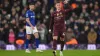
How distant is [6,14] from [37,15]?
214 cm

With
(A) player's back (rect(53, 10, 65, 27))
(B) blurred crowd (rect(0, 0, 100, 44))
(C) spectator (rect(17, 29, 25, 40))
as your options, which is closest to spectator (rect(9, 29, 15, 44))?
(B) blurred crowd (rect(0, 0, 100, 44))

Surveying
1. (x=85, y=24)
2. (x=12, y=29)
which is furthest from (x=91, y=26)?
(x=12, y=29)

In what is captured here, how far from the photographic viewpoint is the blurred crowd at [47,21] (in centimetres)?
2442

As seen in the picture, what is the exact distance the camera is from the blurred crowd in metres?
24.4

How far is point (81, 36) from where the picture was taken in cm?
2442

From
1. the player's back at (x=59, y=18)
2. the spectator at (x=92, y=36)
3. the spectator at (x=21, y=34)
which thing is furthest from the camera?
the spectator at (x=92, y=36)

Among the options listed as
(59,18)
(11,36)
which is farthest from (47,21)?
(59,18)

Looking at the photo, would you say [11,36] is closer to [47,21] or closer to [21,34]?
[21,34]

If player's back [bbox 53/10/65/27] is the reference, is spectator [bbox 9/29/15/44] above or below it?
below

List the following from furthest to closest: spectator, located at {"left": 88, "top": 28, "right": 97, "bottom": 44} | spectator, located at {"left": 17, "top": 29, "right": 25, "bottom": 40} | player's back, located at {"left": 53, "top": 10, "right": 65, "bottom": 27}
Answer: spectator, located at {"left": 88, "top": 28, "right": 97, "bottom": 44} → spectator, located at {"left": 17, "top": 29, "right": 25, "bottom": 40} → player's back, located at {"left": 53, "top": 10, "right": 65, "bottom": 27}

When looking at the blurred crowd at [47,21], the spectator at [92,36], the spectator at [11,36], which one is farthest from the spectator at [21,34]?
the spectator at [92,36]

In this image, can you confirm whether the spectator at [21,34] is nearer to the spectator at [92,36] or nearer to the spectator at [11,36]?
the spectator at [11,36]

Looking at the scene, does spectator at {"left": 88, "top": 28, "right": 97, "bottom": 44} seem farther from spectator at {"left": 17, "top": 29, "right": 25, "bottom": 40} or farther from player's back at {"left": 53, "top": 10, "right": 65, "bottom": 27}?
player's back at {"left": 53, "top": 10, "right": 65, "bottom": 27}

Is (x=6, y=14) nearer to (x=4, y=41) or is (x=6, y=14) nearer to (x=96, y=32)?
(x=4, y=41)
